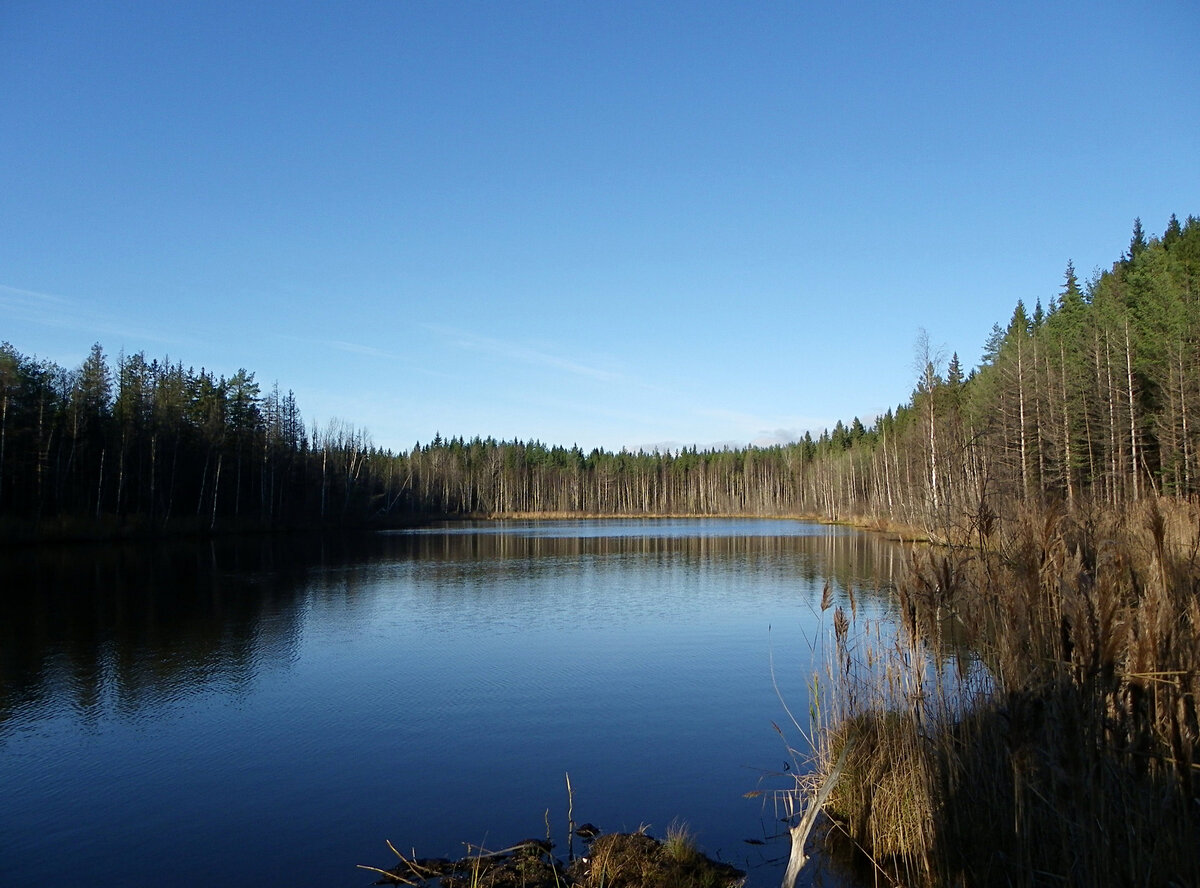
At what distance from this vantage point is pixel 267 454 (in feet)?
233

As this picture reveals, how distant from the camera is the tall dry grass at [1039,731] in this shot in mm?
3844

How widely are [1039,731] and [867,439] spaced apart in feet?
356

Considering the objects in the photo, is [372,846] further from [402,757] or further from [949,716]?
[949,716]

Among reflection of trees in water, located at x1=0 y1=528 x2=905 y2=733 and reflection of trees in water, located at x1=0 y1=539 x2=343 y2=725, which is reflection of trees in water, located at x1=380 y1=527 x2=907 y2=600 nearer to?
reflection of trees in water, located at x1=0 y1=528 x2=905 y2=733

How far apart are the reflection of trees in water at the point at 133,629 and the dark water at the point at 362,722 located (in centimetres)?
10

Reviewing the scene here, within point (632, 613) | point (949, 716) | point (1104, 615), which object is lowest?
point (632, 613)

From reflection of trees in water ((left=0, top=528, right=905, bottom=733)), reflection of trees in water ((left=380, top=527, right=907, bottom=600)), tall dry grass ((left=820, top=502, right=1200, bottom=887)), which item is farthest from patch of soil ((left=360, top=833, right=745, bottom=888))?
reflection of trees in water ((left=380, top=527, right=907, bottom=600))

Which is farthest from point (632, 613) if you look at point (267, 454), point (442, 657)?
point (267, 454)

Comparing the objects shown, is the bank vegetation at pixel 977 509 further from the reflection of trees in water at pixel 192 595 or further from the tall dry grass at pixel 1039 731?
the reflection of trees in water at pixel 192 595

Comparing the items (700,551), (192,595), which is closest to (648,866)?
(192,595)

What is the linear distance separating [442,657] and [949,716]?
1295 centimetres

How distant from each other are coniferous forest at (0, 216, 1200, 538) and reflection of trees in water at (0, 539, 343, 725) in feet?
43.8

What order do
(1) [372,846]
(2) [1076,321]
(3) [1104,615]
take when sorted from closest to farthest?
1. (3) [1104,615]
2. (1) [372,846]
3. (2) [1076,321]

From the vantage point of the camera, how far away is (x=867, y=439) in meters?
108
